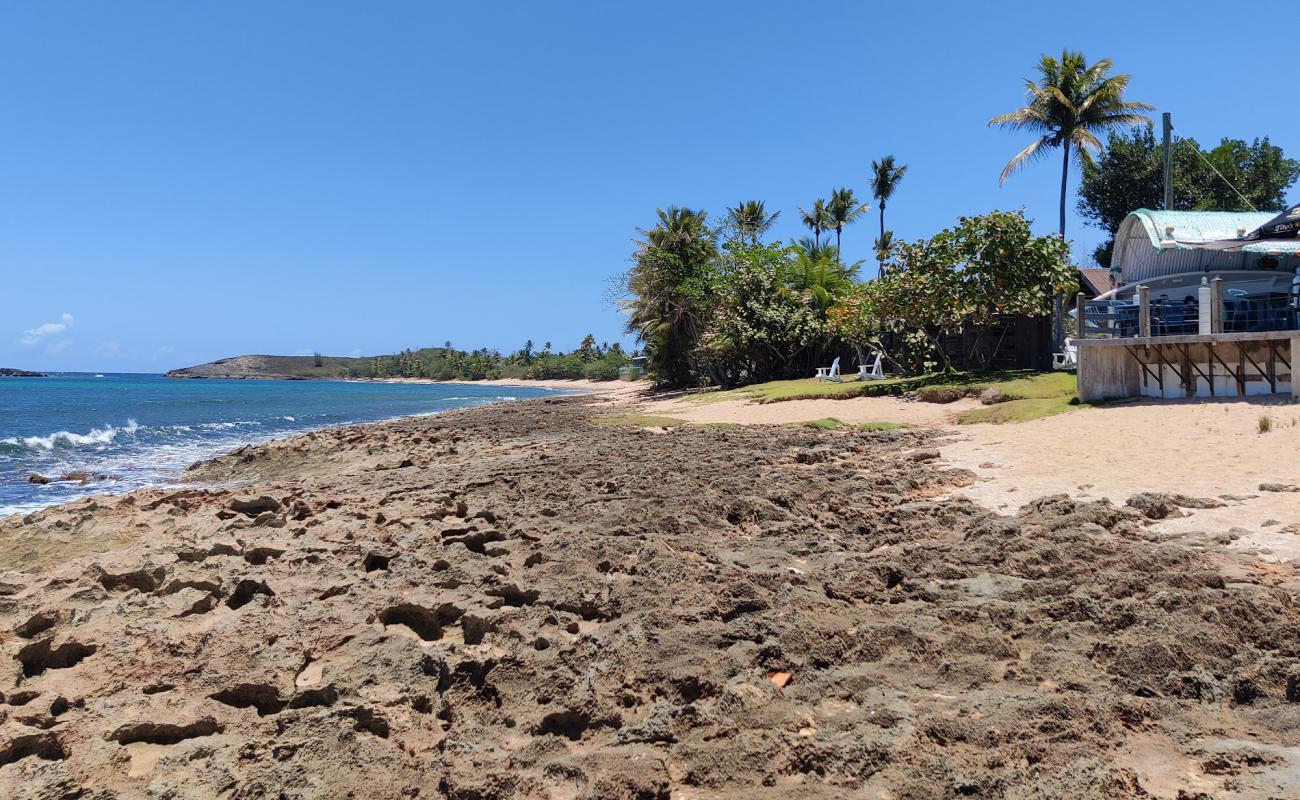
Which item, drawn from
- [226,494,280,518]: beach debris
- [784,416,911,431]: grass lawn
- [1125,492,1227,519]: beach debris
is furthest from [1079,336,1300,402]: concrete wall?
[226,494,280,518]: beach debris

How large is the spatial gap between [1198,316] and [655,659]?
1715 centimetres

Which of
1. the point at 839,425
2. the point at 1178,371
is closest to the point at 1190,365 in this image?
the point at 1178,371

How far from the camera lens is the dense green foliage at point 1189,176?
4209 centimetres

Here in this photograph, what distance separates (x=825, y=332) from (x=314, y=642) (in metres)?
31.8

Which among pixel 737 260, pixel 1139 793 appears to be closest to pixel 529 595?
pixel 1139 793

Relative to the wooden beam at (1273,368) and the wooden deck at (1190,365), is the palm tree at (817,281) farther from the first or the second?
the wooden beam at (1273,368)

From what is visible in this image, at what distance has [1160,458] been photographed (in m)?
9.90

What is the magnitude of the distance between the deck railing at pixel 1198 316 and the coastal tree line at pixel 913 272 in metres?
4.79

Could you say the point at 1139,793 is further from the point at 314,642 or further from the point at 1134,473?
the point at 1134,473

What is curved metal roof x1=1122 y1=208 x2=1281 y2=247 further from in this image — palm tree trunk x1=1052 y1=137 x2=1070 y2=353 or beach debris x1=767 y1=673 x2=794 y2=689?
beach debris x1=767 y1=673 x2=794 y2=689

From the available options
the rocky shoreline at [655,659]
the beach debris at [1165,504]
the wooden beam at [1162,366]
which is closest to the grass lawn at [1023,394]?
the wooden beam at [1162,366]

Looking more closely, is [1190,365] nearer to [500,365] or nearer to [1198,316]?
[1198,316]

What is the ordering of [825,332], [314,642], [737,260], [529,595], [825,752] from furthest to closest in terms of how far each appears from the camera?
[737,260] → [825,332] → [529,595] → [314,642] → [825,752]

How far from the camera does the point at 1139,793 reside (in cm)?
296
